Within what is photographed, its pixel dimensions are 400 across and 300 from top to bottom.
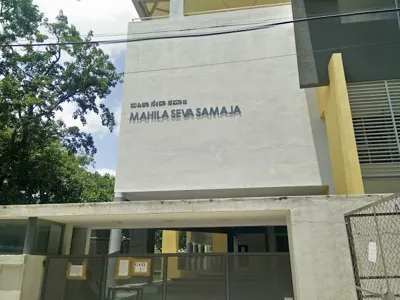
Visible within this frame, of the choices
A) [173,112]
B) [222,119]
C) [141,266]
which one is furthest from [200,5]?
[141,266]

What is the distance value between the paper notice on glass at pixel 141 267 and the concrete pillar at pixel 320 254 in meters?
3.36

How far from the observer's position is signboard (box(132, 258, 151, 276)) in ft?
25.6

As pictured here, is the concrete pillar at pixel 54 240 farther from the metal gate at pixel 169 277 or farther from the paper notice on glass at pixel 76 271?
the paper notice on glass at pixel 76 271

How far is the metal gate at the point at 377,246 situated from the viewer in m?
5.80

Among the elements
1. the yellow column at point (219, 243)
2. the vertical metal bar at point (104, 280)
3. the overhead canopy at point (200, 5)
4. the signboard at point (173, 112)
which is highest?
the overhead canopy at point (200, 5)

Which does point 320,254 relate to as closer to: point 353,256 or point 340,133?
point 353,256

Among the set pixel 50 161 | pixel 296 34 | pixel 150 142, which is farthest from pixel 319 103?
pixel 50 161

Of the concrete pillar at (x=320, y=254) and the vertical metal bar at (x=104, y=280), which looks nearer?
the concrete pillar at (x=320, y=254)

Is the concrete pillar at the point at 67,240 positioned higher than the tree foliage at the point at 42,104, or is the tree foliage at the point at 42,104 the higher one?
the tree foliage at the point at 42,104

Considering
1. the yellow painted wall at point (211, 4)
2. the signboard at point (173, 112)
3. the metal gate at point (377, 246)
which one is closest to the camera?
the metal gate at point (377, 246)

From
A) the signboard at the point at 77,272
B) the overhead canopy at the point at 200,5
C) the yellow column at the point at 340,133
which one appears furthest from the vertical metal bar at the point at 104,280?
the overhead canopy at the point at 200,5

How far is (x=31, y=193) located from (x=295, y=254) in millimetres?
16707

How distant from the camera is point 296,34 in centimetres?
1159

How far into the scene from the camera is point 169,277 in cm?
767
